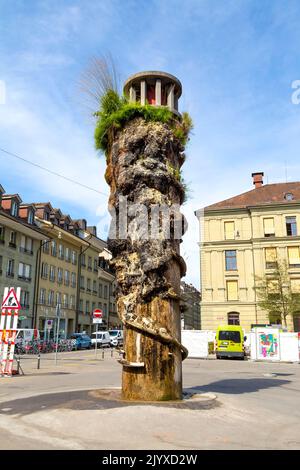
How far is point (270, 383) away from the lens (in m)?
14.6

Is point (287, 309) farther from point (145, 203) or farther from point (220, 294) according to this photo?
point (145, 203)

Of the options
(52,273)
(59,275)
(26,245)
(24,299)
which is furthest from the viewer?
(59,275)

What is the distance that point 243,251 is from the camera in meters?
51.7

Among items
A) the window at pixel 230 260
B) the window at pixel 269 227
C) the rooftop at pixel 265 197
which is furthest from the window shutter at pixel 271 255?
the rooftop at pixel 265 197

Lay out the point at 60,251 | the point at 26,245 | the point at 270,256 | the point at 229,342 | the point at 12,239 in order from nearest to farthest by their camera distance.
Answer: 1. the point at 229,342
2. the point at 12,239
3. the point at 26,245
4. the point at 270,256
5. the point at 60,251

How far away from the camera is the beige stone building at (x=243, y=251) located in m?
49.8

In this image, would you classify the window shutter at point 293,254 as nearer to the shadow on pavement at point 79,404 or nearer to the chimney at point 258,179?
the chimney at point 258,179

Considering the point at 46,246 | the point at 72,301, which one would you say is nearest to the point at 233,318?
the point at 72,301

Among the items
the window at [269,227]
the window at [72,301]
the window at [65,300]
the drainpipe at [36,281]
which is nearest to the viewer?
the drainpipe at [36,281]

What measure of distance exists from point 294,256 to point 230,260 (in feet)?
23.8

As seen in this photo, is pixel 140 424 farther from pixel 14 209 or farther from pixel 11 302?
pixel 14 209

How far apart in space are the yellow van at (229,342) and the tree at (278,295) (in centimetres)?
1421

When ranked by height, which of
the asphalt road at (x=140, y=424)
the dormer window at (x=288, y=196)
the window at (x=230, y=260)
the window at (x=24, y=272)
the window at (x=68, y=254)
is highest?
the dormer window at (x=288, y=196)
